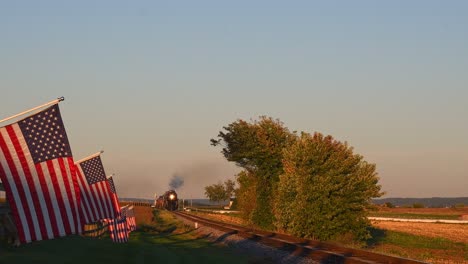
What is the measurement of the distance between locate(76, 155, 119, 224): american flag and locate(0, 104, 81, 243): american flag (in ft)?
27.8

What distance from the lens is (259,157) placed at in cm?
Answer: 6994

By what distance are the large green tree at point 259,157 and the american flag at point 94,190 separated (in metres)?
37.4

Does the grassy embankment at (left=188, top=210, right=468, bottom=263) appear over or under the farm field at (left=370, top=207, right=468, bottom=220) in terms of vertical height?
under

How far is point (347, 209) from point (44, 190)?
33366mm

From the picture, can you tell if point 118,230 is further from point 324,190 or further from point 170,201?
point 170,201

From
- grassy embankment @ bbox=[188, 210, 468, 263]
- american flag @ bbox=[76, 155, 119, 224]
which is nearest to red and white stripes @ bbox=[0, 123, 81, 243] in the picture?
american flag @ bbox=[76, 155, 119, 224]

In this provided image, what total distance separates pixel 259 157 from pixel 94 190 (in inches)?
1663

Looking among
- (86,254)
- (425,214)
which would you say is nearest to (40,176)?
(86,254)

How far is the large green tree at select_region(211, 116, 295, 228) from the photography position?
67.4 m

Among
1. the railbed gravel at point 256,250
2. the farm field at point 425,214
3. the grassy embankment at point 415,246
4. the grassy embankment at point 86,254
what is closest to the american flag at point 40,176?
the grassy embankment at point 86,254

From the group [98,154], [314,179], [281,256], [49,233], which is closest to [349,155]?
[314,179]

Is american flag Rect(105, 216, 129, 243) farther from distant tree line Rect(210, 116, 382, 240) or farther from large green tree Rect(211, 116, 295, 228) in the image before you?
large green tree Rect(211, 116, 295, 228)

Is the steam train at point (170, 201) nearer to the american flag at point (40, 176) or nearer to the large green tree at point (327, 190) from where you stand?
the large green tree at point (327, 190)

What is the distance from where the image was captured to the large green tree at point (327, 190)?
4847cm
